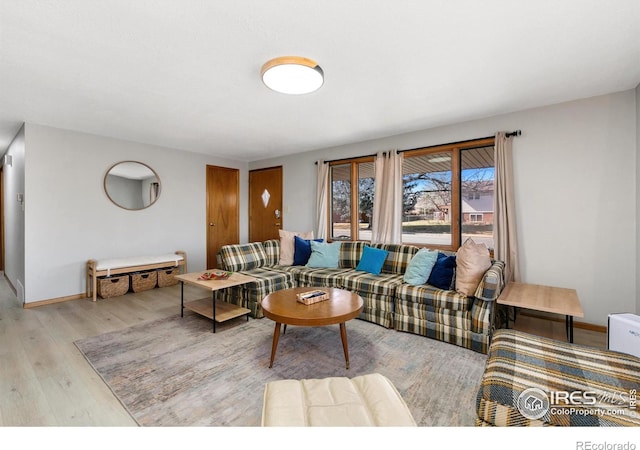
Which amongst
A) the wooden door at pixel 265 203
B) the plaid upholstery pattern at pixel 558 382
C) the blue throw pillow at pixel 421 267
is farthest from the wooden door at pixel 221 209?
the plaid upholstery pattern at pixel 558 382

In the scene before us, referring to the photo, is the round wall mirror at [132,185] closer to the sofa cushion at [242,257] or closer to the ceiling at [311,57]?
the ceiling at [311,57]

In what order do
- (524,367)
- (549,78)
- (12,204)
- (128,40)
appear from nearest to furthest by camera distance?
(524,367), (128,40), (549,78), (12,204)

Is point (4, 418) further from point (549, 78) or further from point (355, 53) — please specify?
point (549, 78)

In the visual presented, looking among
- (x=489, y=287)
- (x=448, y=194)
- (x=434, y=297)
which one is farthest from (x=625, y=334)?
(x=448, y=194)

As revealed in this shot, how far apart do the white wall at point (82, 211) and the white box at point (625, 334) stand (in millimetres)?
5607

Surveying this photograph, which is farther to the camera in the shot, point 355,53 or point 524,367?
point 355,53

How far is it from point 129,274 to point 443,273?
4.31 meters

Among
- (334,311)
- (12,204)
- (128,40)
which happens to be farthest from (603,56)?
(12,204)

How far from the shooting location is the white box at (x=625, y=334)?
75.9 inches

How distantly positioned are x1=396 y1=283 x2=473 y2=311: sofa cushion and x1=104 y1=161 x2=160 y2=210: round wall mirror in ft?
13.9

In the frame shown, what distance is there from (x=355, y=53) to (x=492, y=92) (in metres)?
1.54

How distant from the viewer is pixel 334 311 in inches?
87.6

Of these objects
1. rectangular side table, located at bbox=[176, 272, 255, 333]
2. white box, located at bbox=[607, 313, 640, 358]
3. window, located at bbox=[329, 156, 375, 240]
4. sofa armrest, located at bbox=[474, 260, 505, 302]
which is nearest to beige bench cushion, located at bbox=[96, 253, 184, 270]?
rectangular side table, located at bbox=[176, 272, 255, 333]

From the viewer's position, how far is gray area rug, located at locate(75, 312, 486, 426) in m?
1.71
